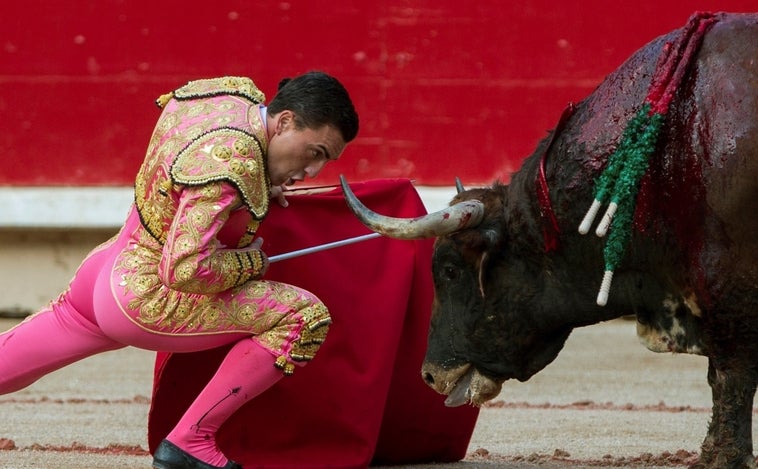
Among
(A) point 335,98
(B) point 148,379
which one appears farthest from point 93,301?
(B) point 148,379

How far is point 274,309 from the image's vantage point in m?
3.66

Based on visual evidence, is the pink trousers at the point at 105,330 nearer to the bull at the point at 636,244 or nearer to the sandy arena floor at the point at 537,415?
the bull at the point at 636,244

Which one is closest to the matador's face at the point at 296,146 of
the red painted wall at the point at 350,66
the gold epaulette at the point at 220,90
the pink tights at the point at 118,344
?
the gold epaulette at the point at 220,90

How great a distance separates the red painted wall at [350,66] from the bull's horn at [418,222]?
4.01 meters

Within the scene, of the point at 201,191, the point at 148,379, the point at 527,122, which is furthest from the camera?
the point at 527,122

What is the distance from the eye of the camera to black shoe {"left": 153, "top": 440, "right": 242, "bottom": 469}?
11.8 feet

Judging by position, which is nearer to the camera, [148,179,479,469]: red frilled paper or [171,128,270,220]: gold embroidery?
[171,128,270,220]: gold embroidery

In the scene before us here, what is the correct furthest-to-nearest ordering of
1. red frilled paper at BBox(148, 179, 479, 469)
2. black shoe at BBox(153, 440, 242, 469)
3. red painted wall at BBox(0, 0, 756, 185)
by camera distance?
red painted wall at BBox(0, 0, 756, 185), red frilled paper at BBox(148, 179, 479, 469), black shoe at BBox(153, 440, 242, 469)

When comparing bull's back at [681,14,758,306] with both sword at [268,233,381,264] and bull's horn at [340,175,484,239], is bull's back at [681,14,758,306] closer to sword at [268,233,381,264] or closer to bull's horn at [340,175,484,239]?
bull's horn at [340,175,484,239]

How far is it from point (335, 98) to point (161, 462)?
961 millimetres

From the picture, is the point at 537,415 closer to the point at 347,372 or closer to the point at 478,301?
the point at 347,372

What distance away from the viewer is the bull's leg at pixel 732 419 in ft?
11.5

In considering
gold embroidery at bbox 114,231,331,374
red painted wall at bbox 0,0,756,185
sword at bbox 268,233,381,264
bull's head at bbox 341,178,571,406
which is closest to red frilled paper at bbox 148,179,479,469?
sword at bbox 268,233,381,264

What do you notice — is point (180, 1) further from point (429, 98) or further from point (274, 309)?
point (274, 309)
